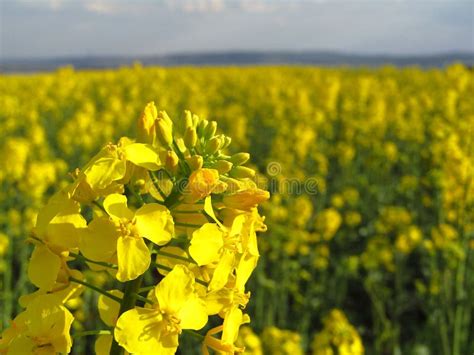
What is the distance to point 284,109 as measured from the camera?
36.0 feet

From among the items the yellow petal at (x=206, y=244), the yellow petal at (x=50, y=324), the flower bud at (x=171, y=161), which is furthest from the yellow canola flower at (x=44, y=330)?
the flower bud at (x=171, y=161)

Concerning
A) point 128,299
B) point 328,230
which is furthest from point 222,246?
point 328,230

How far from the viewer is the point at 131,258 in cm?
125

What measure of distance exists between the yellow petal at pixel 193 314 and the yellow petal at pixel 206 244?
99mm

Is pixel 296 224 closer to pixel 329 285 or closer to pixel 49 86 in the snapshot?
pixel 329 285

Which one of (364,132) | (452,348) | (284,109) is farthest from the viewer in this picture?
(284,109)

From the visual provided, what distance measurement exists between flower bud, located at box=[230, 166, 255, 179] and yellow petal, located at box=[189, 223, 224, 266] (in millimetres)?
282

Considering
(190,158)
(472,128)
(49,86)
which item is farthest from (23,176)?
(49,86)

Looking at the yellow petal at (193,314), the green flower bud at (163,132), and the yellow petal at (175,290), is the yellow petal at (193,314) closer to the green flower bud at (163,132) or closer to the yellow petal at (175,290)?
the yellow petal at (175,290)

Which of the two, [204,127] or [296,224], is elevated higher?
[204,127]

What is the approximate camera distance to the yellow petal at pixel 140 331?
1227 mm

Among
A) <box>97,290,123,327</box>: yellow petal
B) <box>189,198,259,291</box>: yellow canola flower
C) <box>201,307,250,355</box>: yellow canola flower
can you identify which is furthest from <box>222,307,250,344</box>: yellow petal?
<box>97,290,123,327</box>: yellow petal

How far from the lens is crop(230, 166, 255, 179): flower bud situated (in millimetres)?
1566

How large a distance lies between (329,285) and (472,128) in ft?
7.51
